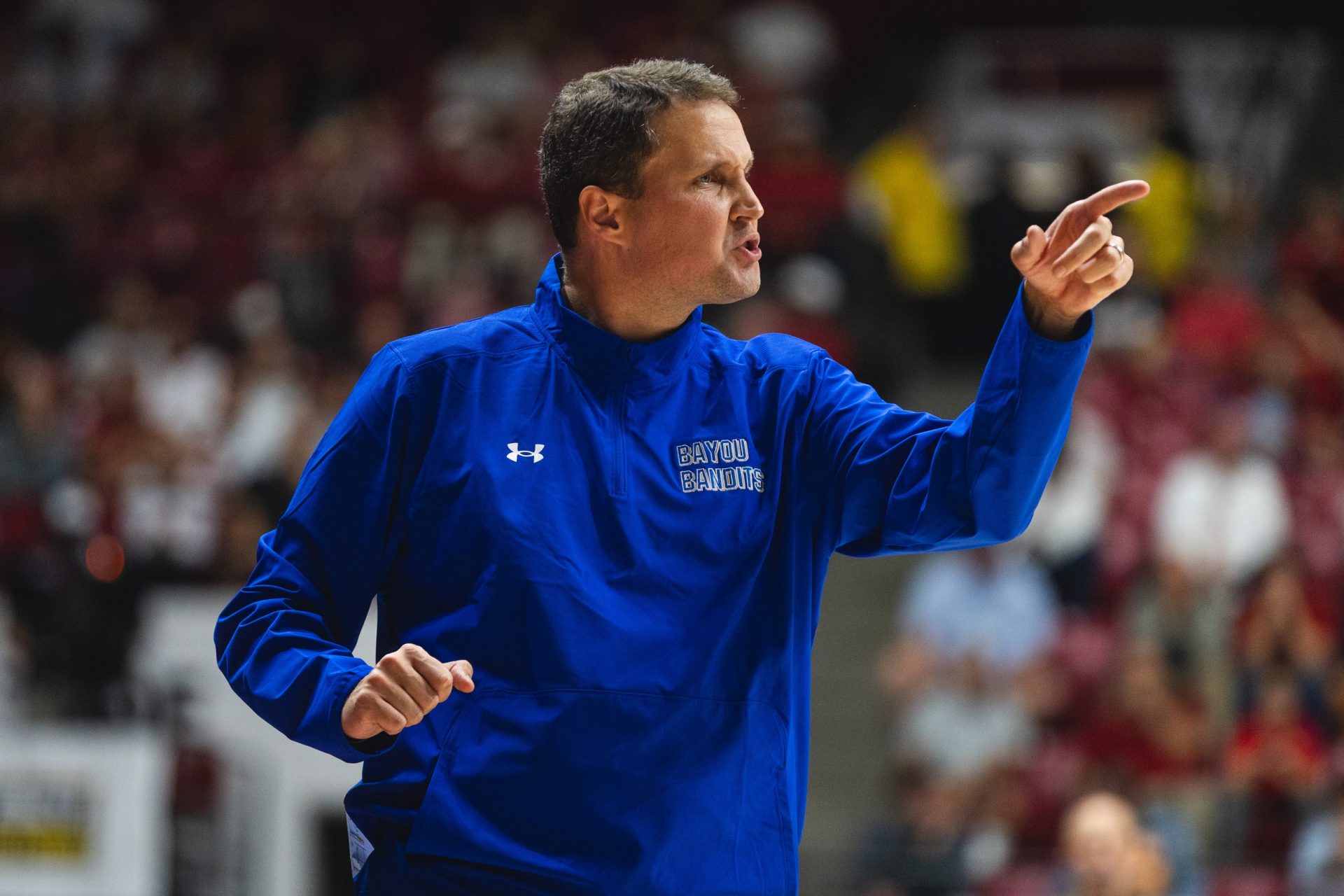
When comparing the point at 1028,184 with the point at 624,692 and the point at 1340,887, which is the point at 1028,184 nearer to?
the point at 1340,887

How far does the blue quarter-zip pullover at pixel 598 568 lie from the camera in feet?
8.06

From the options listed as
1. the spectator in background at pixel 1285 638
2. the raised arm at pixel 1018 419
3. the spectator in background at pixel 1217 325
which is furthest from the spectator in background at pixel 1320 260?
the raised arm at pixel 1018 419

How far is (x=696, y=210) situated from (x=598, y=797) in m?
0.87

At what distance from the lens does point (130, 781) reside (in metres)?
7.89

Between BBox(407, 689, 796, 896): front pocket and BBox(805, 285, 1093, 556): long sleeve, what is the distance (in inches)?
15.1

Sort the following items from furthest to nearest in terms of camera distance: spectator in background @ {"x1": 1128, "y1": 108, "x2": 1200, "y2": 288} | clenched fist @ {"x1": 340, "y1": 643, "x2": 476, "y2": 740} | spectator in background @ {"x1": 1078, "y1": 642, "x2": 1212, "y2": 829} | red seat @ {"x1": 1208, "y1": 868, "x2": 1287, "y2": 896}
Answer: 1. spectator in background @ {"x1": 1128, "y1": 108, "x2": 1200, "y2": 288}
2. spectator in background @ {"x1": 1078, "y1": 642, "x2": 1212, "y2": 829}
3. red seat @ {"x1": 1208, "y1": 868, "x2": 1287, "y2": 896}
4. clenched fist @ {"x1": 340, "y1": 643, "x2": 476, "y2": 740}

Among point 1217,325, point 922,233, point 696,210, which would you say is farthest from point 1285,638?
point 696,210

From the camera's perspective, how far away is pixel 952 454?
2.52 meters

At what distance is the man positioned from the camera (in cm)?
245

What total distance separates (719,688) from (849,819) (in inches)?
279

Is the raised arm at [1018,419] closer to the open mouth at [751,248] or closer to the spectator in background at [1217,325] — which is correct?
the open mouth at [751,248]

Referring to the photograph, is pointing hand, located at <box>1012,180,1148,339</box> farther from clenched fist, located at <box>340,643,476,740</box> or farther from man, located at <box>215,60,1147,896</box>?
clenched fist, located at <box>340,643,476,740</box>

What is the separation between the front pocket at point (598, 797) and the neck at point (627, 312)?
583 mm

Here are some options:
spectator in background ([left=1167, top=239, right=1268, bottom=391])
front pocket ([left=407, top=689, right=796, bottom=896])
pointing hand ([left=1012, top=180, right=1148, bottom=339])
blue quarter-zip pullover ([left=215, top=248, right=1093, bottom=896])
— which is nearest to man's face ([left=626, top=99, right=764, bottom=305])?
blue quarter-zip pullover ([left=215, top=248, right=1093, bottom=896])
